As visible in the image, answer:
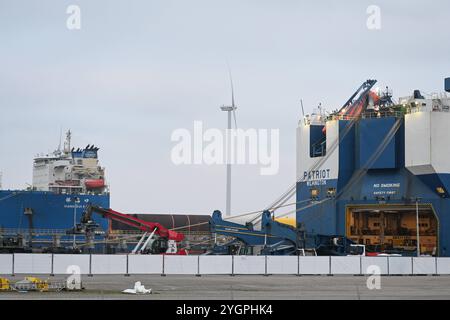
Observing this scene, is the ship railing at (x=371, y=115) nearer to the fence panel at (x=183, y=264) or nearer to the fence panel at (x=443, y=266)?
the fence panel at (x=443, y=266)

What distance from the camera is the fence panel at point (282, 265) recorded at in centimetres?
4875

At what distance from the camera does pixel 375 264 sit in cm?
5084

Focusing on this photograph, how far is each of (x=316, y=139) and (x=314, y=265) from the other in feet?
89.1

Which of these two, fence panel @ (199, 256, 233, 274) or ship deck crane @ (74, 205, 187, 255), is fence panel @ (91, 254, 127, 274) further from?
ship deck crane @ (74, 205, 187, 255)

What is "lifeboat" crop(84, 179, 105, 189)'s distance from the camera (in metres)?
109

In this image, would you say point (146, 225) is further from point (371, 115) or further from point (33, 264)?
point (33, 264)

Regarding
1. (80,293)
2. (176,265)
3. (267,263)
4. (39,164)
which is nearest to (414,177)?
(267,263)

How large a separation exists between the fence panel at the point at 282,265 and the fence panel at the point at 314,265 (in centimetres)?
39

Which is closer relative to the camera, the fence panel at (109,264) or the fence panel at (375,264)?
the fence panel at (109,264)

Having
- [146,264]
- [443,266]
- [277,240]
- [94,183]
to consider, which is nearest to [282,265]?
[146,264]

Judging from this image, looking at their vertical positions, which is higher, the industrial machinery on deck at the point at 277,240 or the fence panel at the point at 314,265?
the industrial machinery on deck at the point at 277,240

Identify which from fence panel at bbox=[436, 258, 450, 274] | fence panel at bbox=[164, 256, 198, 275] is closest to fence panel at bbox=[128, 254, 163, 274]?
fence panel at bbox=[164, 256, 198, 275]

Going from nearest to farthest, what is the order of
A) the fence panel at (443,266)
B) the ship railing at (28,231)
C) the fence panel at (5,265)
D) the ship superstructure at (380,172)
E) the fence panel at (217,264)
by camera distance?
the fence panel at (5,265) < the fence panel at (217,264) < the fence panel at (443,266) < the ship superstructure at (380,172) < the ship railing at (28,231)

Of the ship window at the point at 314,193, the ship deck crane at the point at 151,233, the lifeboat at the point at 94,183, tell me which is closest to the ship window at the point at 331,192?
the ship window at the point at 314,193
